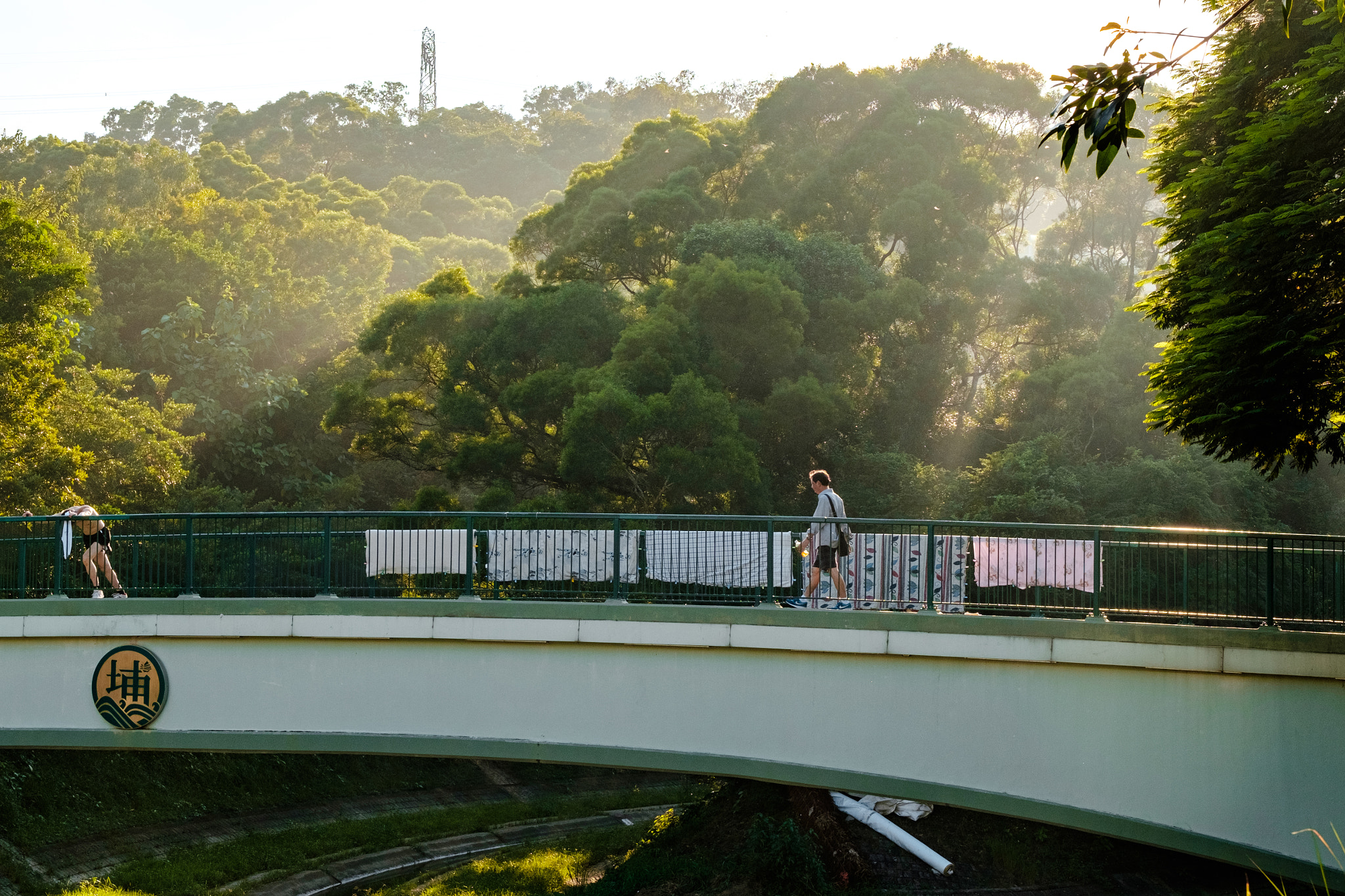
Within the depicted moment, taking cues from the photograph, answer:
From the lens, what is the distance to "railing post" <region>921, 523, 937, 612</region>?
40.9 ft

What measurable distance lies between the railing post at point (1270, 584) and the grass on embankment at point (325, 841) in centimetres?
1527

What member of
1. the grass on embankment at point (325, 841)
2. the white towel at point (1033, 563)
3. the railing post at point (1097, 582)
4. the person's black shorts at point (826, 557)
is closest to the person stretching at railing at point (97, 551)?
the grass on embankment at point (325, 841)

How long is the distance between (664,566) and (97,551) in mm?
6496

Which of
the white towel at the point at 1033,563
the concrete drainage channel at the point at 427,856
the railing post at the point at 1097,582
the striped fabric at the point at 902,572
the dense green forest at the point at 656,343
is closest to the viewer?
the railing post at the point at 1097,582

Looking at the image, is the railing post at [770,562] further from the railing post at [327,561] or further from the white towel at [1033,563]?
the railing post at [327,561]

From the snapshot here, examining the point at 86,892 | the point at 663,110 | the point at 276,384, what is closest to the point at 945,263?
the point at 276,384

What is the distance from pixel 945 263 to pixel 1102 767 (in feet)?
87.7

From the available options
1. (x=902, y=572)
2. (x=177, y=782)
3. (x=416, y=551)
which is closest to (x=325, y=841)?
(x=177, y=782)

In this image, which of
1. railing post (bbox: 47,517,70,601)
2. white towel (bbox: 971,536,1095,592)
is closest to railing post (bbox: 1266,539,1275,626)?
white towel (bbox: 971,536,1095,592)

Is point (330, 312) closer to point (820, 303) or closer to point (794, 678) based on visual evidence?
point (820, 303)

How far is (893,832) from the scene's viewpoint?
17.7 meters

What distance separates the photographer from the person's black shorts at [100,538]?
1317 centimetres

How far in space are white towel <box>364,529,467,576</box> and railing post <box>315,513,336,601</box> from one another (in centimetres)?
39

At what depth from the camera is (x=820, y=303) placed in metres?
30.9
